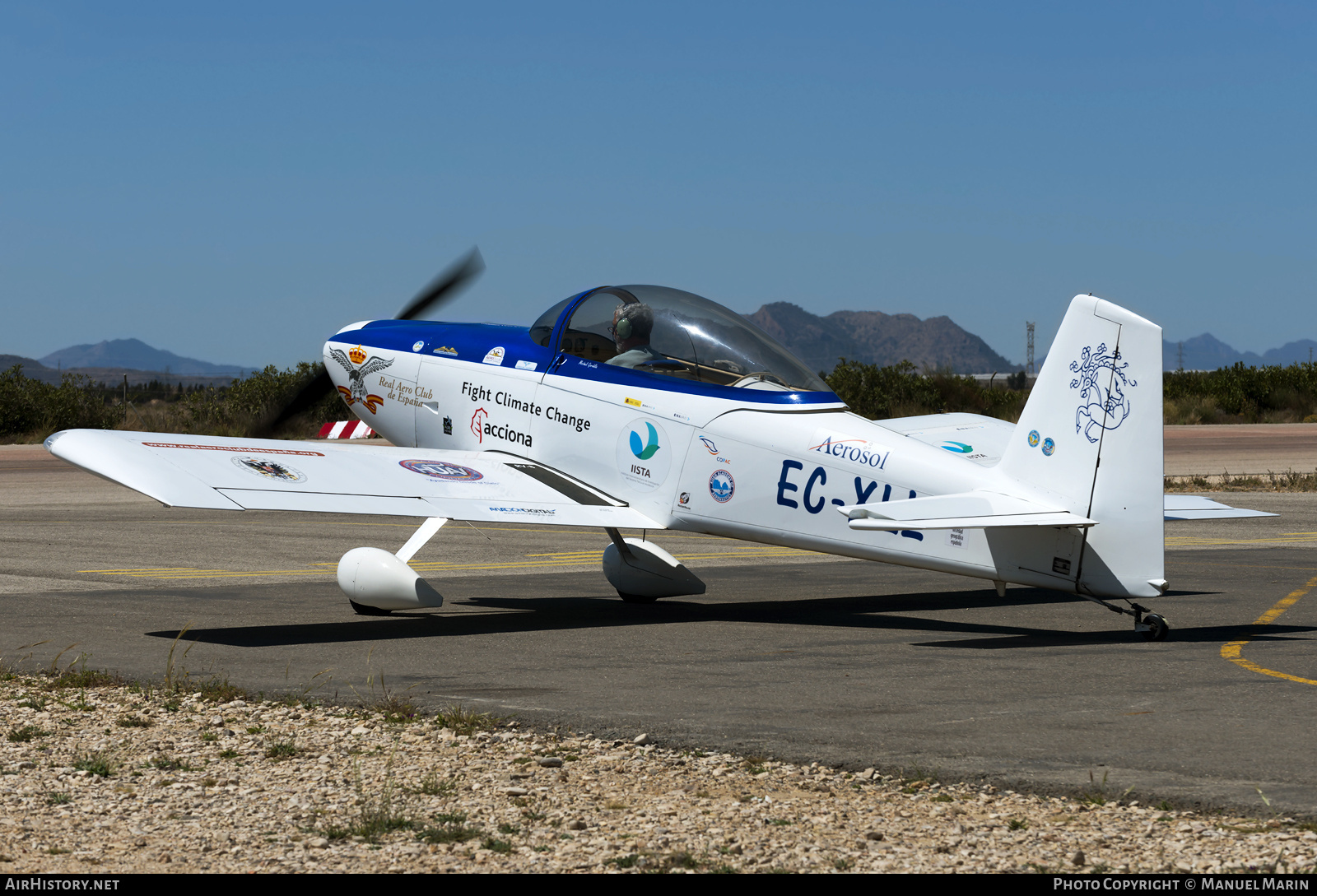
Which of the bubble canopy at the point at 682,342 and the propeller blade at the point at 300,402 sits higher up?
the bubble canopy at the point at 682,342

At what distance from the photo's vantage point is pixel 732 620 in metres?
12.0

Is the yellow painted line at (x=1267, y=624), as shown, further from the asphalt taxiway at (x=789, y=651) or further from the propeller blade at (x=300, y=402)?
the propeller blade at (x=300, y=402)

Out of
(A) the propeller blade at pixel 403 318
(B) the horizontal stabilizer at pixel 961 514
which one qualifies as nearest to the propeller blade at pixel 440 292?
(A) the propeller blade at pixel 403 318

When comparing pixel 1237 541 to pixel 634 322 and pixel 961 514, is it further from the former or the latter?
pixel 961 514

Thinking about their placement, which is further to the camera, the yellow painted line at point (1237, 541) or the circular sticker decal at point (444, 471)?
the yellow painted line at point (1237, 541)

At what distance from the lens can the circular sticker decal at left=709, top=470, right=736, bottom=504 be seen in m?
11.3

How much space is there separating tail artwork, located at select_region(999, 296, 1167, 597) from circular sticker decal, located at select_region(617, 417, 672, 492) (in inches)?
128

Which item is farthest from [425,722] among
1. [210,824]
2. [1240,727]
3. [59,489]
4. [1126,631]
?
[59,489]

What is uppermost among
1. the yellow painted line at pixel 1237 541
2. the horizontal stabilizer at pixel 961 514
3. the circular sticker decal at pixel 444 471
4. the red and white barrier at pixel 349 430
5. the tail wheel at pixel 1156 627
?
the red and white barrier at pixel 349 430

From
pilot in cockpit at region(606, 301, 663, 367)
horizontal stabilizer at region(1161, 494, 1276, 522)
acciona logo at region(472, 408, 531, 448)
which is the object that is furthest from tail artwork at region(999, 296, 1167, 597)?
acciona logo at region(472, 408, 531, 448)

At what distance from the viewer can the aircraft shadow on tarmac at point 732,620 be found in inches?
417

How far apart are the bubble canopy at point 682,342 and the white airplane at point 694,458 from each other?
0.02 meters
